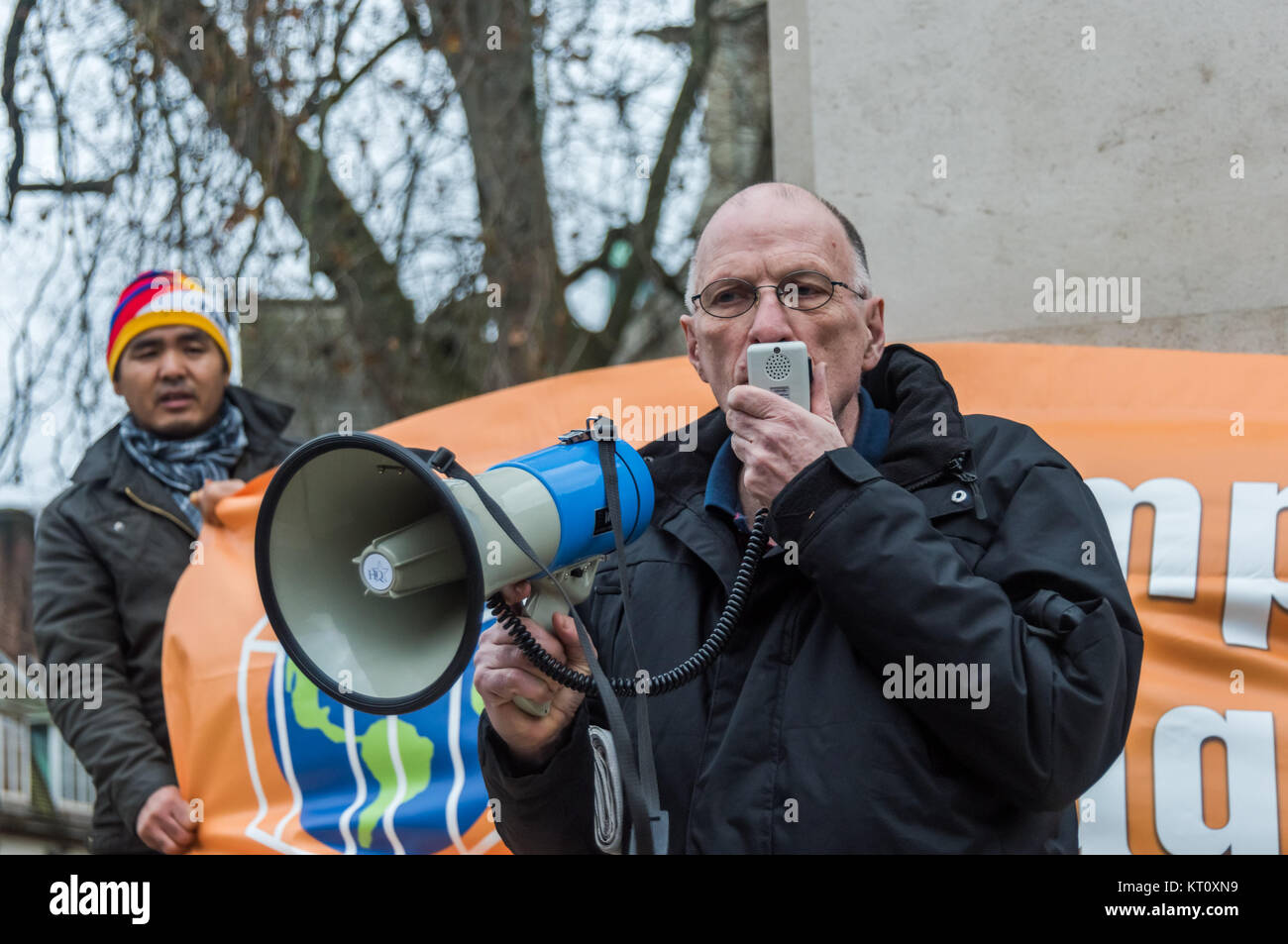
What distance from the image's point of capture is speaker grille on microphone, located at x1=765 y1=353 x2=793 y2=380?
70.8 inches

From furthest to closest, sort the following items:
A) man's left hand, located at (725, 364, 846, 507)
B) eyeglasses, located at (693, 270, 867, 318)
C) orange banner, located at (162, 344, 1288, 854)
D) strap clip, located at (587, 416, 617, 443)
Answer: orange banner, located at (162, 344, 1288, 854) → eyeglasses, located at (693, 270, 867, 318) → strap clip, located at (587, 416, 617, 443) → man's left hand, located at (725, 364, 846, 507)

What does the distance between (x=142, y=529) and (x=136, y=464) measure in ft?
0.70

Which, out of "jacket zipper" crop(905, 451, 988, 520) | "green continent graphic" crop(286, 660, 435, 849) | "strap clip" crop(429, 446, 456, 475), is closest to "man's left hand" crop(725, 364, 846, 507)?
"jacket zipper" crop(905, 451, 988, 520)

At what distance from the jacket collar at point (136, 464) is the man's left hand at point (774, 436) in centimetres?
238

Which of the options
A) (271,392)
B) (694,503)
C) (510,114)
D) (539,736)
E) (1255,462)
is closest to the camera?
(539,736)

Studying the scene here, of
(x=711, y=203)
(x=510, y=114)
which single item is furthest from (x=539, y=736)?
(x=711, y=203)

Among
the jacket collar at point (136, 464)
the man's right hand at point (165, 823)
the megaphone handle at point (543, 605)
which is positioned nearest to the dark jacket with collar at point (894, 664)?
the megaphone handle at point (543, 605)

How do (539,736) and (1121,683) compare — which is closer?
(1121,683)

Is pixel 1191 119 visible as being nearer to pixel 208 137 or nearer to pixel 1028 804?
pixel 1028 804

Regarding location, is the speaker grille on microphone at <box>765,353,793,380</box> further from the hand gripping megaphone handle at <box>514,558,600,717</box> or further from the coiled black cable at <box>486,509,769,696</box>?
the hand gripping megaphone handle at <box>514,558,600,717</box>

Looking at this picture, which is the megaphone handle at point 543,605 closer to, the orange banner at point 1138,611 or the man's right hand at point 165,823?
the orange banner at point 1138,611

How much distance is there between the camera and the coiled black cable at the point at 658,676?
1.77 m

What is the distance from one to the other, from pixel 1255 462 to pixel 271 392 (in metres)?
5.37

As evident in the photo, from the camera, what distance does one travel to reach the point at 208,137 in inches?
223
